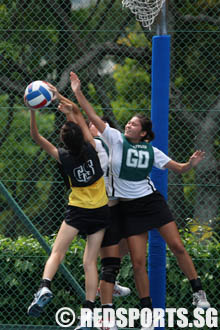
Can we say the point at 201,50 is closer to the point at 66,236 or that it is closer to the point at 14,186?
the point at 14,186

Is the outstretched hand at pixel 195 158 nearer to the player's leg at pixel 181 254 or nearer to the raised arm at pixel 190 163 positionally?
the raised arm at pixel 190 163

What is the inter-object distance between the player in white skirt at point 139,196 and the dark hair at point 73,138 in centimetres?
21

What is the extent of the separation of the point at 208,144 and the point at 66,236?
2733 mm

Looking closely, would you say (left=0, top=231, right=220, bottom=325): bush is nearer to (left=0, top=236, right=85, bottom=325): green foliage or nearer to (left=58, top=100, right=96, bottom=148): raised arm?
(left=0, top=236, right=85, bottom=325): green foliage

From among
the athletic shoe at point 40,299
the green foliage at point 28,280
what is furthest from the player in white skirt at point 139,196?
the green foliage at point 28,280

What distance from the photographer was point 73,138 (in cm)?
508

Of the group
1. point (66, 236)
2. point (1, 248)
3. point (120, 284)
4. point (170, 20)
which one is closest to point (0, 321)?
point (1, 248)

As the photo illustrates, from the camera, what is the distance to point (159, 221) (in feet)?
17.7

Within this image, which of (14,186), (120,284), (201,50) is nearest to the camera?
(120,284)

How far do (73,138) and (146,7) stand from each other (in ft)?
4.27

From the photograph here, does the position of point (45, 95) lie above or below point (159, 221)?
above

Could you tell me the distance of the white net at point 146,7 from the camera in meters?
5.57

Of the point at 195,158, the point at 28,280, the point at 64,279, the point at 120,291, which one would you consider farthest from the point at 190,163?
the point at 28,280

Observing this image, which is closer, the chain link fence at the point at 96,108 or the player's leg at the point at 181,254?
the player's leg at the point at 181,254
